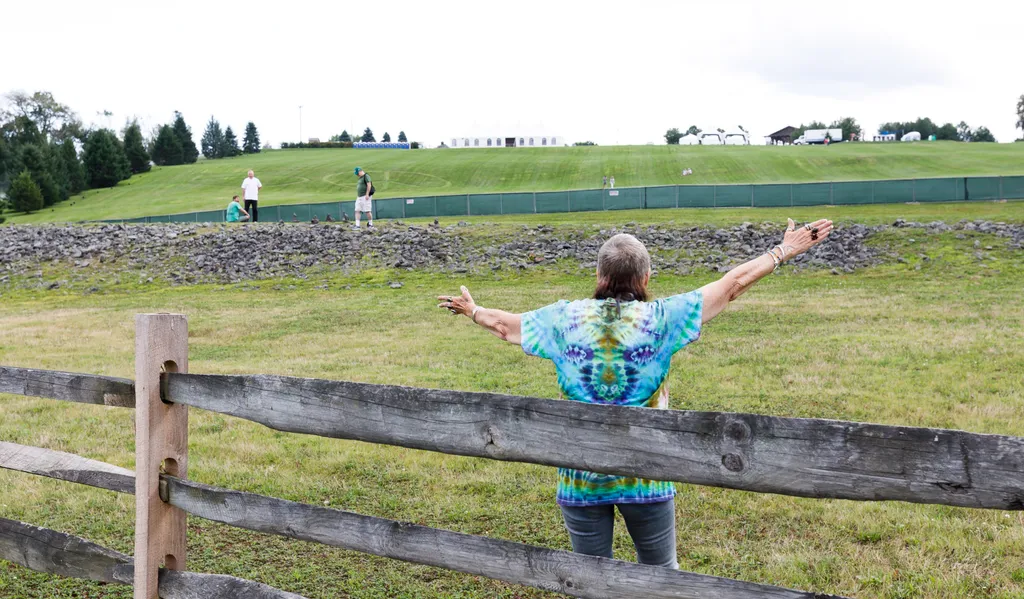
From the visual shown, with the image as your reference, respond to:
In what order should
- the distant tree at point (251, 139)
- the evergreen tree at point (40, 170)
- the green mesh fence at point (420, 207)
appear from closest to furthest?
the green mesh fence at point (420, 207)
the evergreen tree at point (40, 170)
the distant tree at point (251, 139)

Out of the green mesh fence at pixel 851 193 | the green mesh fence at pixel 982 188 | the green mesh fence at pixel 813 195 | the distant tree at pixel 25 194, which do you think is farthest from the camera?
the distant tree at pixel 25 194

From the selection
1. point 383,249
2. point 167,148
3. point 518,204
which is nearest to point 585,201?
point 518,204

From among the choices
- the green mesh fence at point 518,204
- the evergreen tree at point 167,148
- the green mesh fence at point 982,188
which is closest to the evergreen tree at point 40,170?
the evergreen tree at point 167,148

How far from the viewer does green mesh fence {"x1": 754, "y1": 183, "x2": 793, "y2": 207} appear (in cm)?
4072

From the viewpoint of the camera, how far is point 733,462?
9.24 feet

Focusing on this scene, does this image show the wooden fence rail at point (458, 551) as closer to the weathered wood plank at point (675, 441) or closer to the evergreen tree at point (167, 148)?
the weathered wood plank at point (675, 441)

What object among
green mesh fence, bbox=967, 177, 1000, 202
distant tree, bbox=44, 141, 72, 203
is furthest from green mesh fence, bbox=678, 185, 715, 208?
distant tree, bbox=44, 141, 72, 203

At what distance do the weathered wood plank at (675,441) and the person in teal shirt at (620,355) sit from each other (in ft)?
1.95

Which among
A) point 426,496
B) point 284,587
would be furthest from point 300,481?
point 284,587

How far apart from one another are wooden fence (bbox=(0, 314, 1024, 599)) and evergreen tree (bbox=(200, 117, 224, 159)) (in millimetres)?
129717

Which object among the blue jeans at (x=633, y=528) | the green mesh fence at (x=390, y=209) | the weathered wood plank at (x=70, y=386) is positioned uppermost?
the green mesh fence at (x=390, y=209)

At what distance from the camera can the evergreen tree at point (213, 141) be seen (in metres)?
127

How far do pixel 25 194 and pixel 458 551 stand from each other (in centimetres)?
8411

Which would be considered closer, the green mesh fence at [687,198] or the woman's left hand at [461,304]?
the woman's left hand at [461,304]
